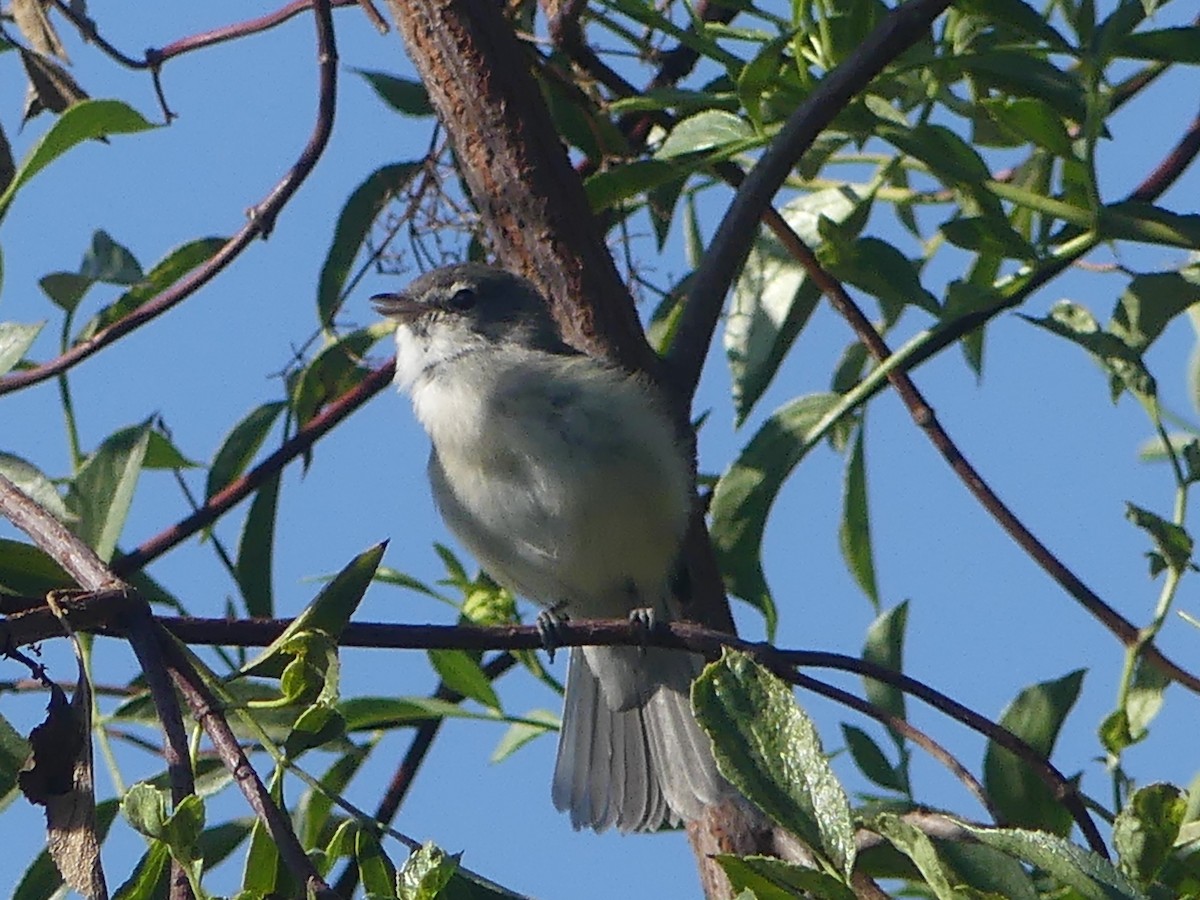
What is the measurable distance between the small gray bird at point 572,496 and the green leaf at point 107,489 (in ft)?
2.56

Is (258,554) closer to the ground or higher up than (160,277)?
closer to the ground

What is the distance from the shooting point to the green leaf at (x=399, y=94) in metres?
2.96

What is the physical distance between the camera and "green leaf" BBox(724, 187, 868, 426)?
2631 mm

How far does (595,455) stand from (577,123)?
0.55 metres

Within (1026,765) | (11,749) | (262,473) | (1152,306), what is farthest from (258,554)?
(1152,306)

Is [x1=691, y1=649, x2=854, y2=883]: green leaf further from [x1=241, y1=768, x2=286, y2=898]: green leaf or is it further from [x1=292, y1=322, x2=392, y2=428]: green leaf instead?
[x1=292, y1=322, x2=392, y2=428]: green leaf

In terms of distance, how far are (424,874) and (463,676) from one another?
125cm

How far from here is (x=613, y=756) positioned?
3049mm

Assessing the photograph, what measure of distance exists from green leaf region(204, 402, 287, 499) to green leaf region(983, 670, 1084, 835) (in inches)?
50.7

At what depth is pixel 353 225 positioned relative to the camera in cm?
305

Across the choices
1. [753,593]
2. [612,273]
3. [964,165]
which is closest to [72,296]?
[612,273]

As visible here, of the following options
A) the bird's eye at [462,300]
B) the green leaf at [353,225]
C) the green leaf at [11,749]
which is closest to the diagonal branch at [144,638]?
the green leaf at [11,749]

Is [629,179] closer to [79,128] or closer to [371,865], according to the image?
[79,128]

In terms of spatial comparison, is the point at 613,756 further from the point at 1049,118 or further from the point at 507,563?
the point at 1049,118
